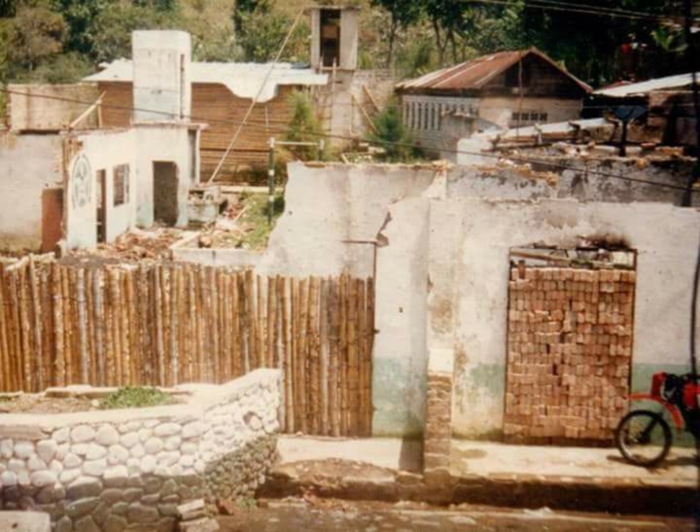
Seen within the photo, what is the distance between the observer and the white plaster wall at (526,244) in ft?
31.9

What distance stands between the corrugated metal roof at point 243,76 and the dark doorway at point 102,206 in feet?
29.5

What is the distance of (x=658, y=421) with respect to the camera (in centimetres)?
956

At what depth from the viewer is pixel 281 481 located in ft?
29.7

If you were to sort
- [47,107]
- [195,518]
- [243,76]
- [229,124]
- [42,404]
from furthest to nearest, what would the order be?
[47,107] < [243,76] < [229,124] < [42,404] < [195,518]

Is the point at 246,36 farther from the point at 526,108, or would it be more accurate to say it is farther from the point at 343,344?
the point at 343,344

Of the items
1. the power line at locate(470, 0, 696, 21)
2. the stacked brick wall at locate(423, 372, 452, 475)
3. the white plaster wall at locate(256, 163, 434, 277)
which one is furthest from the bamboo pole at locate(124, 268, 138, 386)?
the power line at locate(470, 0, 696, 21)

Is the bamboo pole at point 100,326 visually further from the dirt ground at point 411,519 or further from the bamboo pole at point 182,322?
the dirt ground at point 411,519

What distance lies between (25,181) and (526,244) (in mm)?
15801

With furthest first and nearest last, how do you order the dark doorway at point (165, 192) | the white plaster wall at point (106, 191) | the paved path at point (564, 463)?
the dark doorway at point (165, 192) < the white plaster wall at point (106, 191) < the paved path at point (564, 463)

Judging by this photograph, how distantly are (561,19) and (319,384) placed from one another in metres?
24.1

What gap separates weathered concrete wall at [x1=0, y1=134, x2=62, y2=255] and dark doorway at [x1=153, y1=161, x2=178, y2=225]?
3.89 metres

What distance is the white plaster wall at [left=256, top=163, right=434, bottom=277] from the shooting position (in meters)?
13.2

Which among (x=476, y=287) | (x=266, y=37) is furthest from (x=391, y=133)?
(x=476, y=287)

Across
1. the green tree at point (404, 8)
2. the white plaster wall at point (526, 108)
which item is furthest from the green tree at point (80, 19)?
the white plaster wall at point (526, 108)
